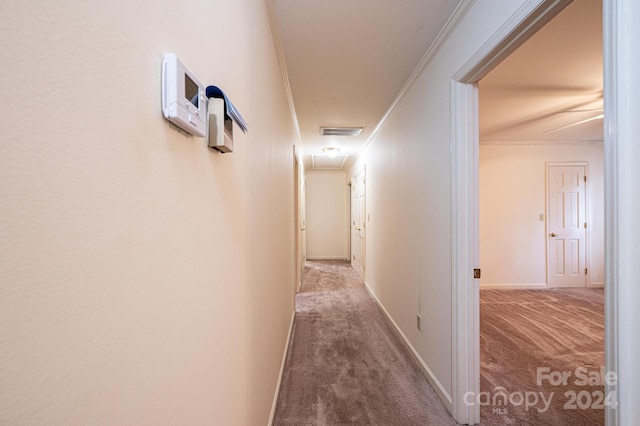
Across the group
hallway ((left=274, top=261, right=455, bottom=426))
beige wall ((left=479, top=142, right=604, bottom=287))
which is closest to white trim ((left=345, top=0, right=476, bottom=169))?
hallway ((left=274, top=261, right=455, bottom=426))

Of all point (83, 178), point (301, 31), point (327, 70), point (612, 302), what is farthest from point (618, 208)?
point (327, 70)

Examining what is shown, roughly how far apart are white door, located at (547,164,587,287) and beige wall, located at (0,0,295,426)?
585cm

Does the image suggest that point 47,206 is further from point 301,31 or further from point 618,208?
point 301,31

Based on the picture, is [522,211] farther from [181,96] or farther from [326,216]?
[181,96]

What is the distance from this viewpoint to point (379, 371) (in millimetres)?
2207

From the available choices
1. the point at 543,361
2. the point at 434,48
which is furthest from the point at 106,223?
the point at 543,361

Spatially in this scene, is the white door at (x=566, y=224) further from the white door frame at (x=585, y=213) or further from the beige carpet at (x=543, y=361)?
the beige carpet at (x=543, y=361)

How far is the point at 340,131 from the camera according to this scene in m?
4.09

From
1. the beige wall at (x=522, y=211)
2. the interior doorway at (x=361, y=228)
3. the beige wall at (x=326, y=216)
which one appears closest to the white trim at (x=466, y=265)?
the interior doorway at (x=361, y=228)

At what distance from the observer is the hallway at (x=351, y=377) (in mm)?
1729

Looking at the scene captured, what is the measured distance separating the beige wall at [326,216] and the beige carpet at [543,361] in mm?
4254

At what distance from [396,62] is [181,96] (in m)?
2.21

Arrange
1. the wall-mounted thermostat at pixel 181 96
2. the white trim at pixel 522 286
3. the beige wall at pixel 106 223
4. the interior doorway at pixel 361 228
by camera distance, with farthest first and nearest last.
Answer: the interior doorway at pixel 361 228 < the white trim at pixel 522 286 < the wall-mounted thermostat at pixel 181 96 < the beige wall at pixel 106 223

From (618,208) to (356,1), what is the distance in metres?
1.62
